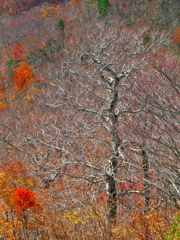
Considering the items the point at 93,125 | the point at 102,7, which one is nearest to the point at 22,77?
the point at 102,7

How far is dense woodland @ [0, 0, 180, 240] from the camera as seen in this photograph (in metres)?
5.80

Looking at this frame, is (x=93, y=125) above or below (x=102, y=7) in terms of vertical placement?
below

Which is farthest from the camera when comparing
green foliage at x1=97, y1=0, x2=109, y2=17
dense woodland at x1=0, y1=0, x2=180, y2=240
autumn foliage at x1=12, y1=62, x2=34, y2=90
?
green foliage at x1=97, y1=0, x2=109, y2=17

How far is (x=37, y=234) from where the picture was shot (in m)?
6.73

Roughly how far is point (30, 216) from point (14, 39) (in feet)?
134

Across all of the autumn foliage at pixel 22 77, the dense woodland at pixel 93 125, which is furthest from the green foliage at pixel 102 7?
the autumn foliage at pixel 22 77

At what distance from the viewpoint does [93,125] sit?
1114 cm

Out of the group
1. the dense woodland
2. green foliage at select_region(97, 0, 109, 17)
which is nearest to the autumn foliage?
the dense woodland

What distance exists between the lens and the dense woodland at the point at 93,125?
5797mm

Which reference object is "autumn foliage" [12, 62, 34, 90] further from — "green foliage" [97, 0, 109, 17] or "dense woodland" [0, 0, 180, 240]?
"green foliage" [97, 0, 109, 17]

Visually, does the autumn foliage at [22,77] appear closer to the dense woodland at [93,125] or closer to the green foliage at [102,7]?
the dense woodland at [93,125]

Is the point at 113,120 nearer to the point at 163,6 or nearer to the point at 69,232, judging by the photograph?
the point at 69,232

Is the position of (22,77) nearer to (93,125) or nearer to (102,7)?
(102,7)

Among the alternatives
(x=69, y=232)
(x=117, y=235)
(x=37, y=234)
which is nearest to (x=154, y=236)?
(x=117, y=235)
